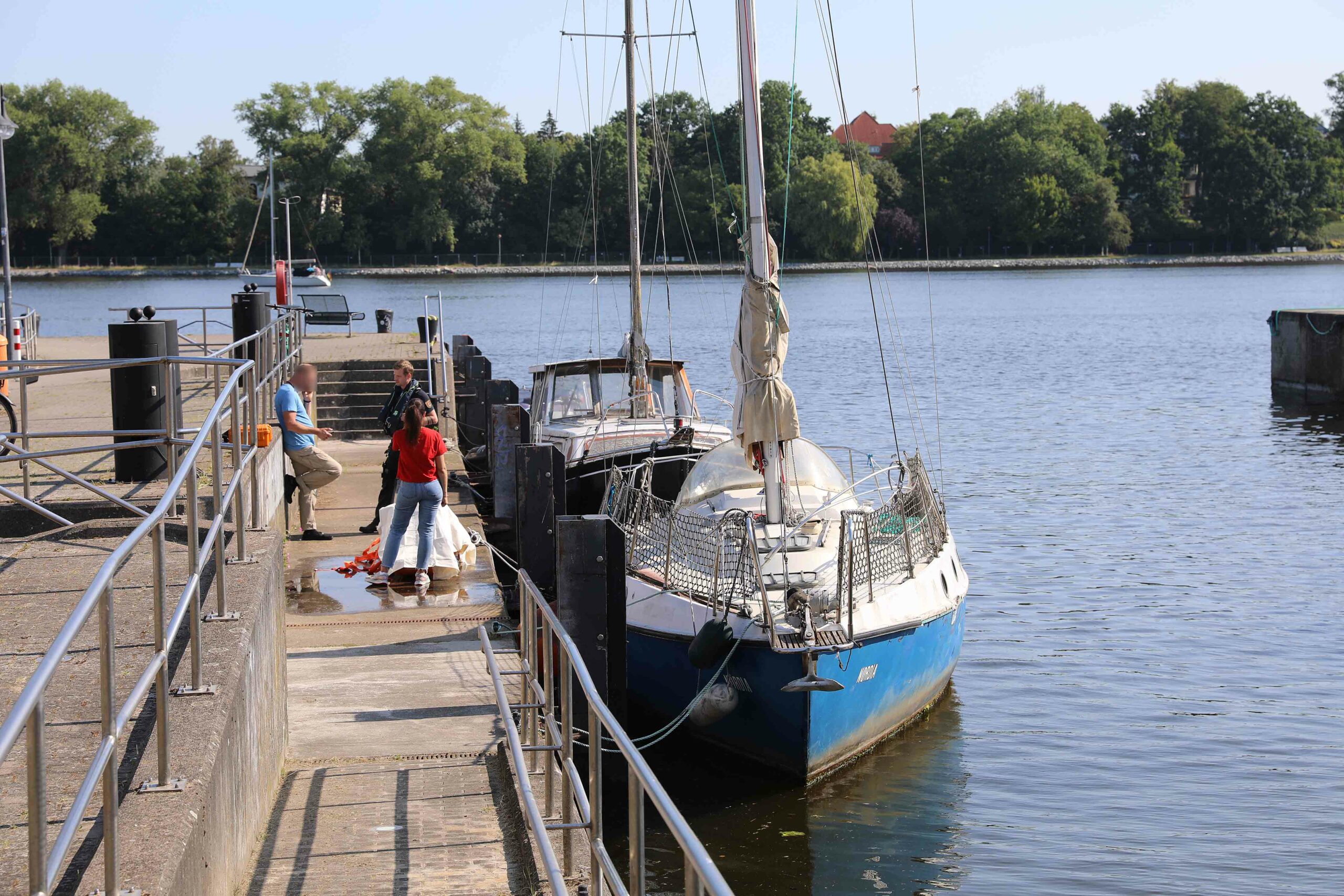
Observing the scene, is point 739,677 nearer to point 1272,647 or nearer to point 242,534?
point 242,534

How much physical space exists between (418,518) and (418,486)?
63 centimetres

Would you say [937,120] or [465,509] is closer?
[465,509]

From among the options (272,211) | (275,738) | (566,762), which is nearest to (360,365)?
(275,738)

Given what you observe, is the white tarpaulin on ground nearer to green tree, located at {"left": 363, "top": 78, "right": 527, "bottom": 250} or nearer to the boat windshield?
the boat windshield

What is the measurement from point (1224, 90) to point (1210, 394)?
12955cm

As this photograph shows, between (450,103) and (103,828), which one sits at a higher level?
(450,103)

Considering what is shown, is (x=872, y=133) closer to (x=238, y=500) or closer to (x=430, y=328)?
(x=430, y=328)

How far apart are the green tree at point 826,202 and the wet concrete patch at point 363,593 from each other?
110202 millimetres

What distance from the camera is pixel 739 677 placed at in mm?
10656

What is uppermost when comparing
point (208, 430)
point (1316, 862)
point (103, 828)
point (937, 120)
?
point (937, 120)

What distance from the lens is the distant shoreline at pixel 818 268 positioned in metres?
125

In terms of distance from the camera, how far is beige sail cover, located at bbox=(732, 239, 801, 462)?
11.8 metres

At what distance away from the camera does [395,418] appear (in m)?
16.4

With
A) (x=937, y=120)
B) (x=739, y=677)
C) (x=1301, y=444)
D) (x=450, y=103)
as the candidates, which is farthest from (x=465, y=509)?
(x=937, y=120)
